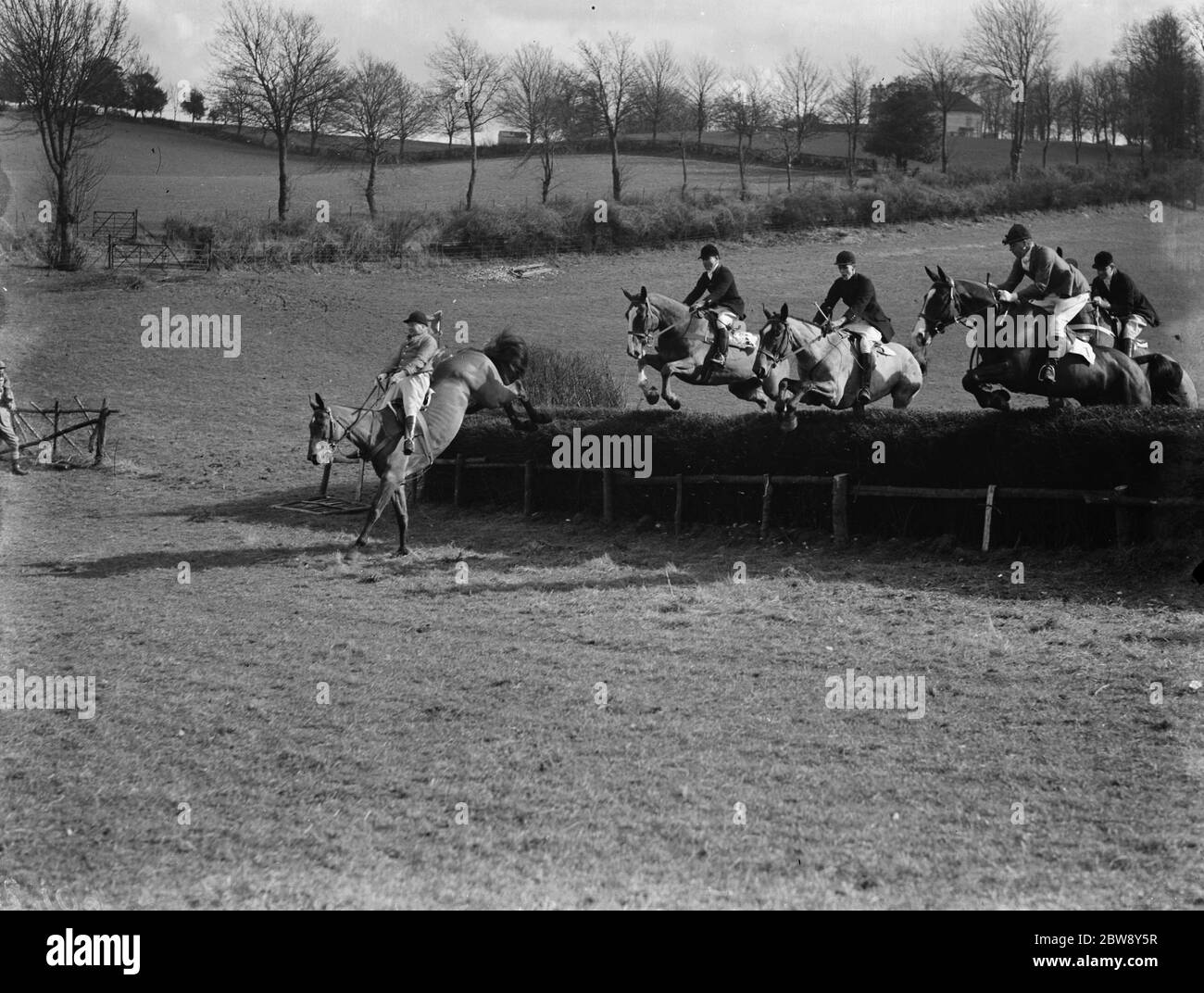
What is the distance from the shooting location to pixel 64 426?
33.1 metres

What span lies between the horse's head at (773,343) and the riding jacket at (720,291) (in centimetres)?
78

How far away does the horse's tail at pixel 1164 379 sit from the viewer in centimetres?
1944

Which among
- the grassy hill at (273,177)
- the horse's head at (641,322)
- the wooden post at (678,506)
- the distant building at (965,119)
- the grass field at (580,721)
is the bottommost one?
the grass field at (580,721)

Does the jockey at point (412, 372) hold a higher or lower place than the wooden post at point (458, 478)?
higher

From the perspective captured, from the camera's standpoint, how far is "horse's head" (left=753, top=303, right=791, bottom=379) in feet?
62.0

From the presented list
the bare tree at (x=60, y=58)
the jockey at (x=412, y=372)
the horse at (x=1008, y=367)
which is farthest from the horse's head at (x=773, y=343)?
the bare tree at (x=60, y=58)

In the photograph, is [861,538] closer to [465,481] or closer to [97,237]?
[465,481]

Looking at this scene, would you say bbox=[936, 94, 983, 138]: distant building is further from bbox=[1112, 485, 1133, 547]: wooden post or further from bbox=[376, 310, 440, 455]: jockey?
bbox=[376, 310, 440, 455]: jockey

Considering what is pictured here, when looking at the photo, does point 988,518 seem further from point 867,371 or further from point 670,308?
point 670,308

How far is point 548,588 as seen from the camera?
17281 mm

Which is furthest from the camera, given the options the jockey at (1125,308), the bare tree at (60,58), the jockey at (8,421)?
the bare tree at (60,58)

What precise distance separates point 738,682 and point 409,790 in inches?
160

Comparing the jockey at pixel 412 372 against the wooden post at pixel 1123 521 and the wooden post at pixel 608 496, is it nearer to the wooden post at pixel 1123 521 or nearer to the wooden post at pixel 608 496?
the wooden post at pixel 608 496

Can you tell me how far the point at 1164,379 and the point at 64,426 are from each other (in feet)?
90.5
